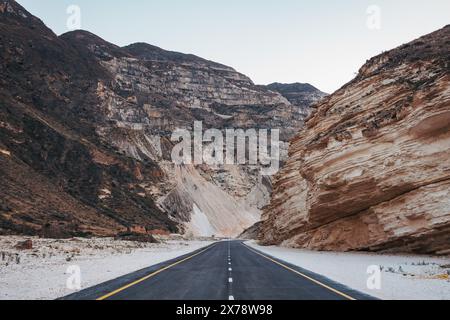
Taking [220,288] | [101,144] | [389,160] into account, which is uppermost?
[101,144]

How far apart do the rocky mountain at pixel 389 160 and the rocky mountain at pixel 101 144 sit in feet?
98.4

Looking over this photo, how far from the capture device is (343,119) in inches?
1363

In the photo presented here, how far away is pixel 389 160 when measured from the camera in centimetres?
2598

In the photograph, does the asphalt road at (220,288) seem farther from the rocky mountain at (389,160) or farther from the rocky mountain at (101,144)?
the rocky mountain at (101,144)

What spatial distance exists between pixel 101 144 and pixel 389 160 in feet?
244

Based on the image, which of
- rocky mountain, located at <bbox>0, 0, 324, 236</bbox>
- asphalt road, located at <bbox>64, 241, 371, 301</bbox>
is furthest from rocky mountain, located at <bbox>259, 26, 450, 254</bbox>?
rocky mountain, located at <bbox>0, 0, 324, 236</bbox>

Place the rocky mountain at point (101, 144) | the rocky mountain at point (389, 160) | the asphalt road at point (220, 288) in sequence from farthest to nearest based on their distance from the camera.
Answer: the rocky mountain at point (101, 144)
the rocky mountain at point (389, 160)
the asphalt road at point (220, 288)

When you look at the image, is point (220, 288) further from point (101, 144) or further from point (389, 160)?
point (101, 144)

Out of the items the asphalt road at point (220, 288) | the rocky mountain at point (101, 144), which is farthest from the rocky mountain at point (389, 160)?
the rocky mountain at point (101, 144)

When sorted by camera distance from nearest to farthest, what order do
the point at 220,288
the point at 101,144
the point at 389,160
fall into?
the point at 220,288
the point at 389,160
the point at 101,144

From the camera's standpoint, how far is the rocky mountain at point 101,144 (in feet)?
195

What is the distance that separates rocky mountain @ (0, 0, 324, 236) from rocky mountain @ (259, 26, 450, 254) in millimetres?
30002

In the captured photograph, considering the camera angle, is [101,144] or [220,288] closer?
[220,288]

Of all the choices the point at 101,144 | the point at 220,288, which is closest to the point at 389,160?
the point at 220,288
